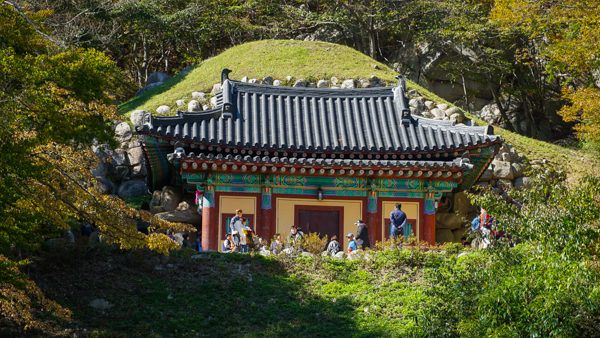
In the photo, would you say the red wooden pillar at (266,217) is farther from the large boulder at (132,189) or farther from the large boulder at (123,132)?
the large boulder at (123,132)

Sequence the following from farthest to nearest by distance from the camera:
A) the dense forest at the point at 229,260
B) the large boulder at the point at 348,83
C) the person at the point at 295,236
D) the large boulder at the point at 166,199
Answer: the large boulder at the point at 348,83 → the large boulder at the point at 166,199 → the person at the point at 295,236 → the dense forest at the point at 229,260

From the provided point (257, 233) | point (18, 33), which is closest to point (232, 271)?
point (257, 233)

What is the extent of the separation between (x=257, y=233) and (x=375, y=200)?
10.3 feet

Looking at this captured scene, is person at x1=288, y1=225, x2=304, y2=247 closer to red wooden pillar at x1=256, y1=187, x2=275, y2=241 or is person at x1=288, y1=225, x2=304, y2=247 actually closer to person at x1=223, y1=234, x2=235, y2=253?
red wooden pillar at x1=256, y1=187, x2=275, y2=241

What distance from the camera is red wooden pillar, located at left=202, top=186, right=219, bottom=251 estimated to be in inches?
892

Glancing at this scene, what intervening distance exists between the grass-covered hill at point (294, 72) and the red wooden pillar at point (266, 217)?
31.7 ft

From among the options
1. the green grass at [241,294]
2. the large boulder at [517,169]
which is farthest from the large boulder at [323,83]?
the green grass at [241,294]

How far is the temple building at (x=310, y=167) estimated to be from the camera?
73.3 ft

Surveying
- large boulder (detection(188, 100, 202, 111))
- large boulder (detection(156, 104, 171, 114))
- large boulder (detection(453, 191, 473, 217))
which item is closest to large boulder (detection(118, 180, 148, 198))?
large boulder (detection(156, 104, 171, 114))

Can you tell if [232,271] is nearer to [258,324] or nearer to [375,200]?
[258,324]

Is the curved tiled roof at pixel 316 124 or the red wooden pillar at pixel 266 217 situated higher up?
the curved tiled roof at pixel 316 124

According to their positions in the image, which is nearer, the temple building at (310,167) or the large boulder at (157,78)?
the temple building at (310,167)

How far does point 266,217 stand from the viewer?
22891 millimetres

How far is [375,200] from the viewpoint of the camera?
23.1m
